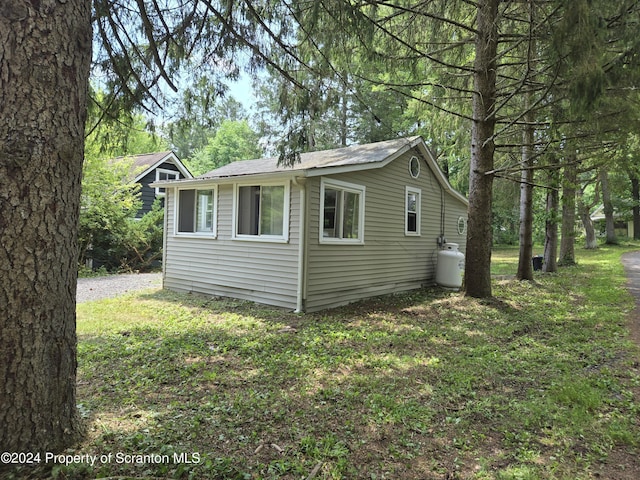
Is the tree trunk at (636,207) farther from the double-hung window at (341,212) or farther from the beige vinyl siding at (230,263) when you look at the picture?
the beige vinyl siding at (230,263)

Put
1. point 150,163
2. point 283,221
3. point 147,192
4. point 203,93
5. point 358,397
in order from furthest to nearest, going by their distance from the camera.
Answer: point 147,192, point 150,163, point 283,221, point 203,93, point 358,397

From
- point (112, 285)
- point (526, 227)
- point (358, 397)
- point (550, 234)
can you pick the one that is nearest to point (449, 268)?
point (526, 227)

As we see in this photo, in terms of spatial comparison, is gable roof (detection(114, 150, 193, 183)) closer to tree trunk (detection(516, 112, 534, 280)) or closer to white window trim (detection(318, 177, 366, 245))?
white window trim (detection(318, 177, 366, 245))

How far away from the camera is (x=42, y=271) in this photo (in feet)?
6.72

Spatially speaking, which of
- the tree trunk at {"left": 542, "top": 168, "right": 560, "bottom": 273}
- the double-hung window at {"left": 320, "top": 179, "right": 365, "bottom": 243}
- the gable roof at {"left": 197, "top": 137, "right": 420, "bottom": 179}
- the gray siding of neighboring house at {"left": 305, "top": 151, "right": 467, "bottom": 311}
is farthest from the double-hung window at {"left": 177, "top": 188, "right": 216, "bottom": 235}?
the tree trunk at {"left": 542, "top": 168, "right": 560, "bottom": 273}

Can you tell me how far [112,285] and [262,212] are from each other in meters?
5.63

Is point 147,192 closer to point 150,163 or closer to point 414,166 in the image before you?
point 150,163

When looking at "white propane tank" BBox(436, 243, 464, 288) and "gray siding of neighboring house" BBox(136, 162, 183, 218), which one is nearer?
"white propane tank" BBox(436, 243, 464, 288)

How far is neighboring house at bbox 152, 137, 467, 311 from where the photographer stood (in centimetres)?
720

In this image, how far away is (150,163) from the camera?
17.5m

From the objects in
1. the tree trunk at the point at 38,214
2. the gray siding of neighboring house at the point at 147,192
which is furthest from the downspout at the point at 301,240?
the gray siding of neighboring house at the point at 147,192

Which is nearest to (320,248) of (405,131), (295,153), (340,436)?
(295,153)

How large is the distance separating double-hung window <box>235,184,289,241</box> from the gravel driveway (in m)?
3.76

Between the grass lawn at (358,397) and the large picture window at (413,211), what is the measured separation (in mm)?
3887
